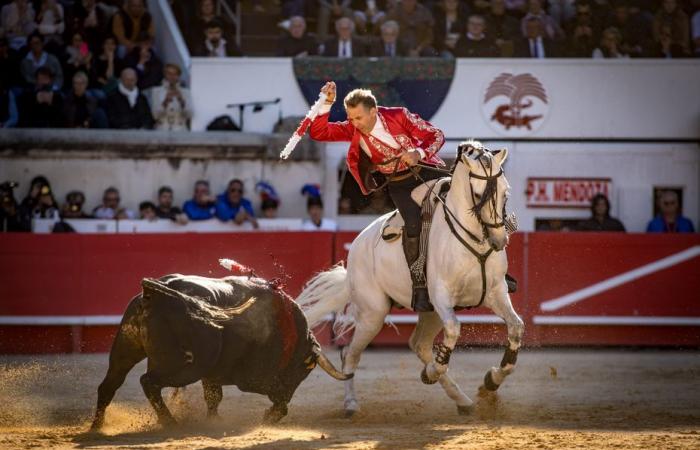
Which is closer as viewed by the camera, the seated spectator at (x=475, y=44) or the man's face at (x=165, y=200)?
the man's face at (x=165, y=200)

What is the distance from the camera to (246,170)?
14.6 m

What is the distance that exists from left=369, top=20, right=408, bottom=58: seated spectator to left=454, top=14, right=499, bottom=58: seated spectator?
0.75 meters

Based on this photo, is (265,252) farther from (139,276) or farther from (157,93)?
(157,93)

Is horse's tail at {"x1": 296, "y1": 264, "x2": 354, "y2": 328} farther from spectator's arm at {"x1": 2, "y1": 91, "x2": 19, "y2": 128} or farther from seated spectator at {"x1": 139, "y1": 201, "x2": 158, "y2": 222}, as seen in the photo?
spectator's arm at {"x1": 2, "y1": 91, "x2": 19, "y2": 128}

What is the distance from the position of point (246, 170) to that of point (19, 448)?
317 inches

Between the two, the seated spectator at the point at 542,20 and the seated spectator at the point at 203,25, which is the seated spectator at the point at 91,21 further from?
the seated spectator at the point at 542,20

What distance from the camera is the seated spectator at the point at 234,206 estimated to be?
13.8 metres

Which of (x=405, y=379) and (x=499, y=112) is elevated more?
(x=499, y=112)

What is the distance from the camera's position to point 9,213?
13492 millimetres

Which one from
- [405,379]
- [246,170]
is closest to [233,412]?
[405,379]

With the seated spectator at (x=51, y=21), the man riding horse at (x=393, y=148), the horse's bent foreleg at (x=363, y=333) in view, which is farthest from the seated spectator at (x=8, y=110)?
the horse's bent foreleg at (x=363, y=333)

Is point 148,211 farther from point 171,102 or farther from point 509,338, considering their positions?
point 509,338

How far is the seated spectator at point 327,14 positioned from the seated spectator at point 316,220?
2.27 m

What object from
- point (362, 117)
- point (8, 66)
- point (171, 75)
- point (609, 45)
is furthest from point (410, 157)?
point (8, 66)
